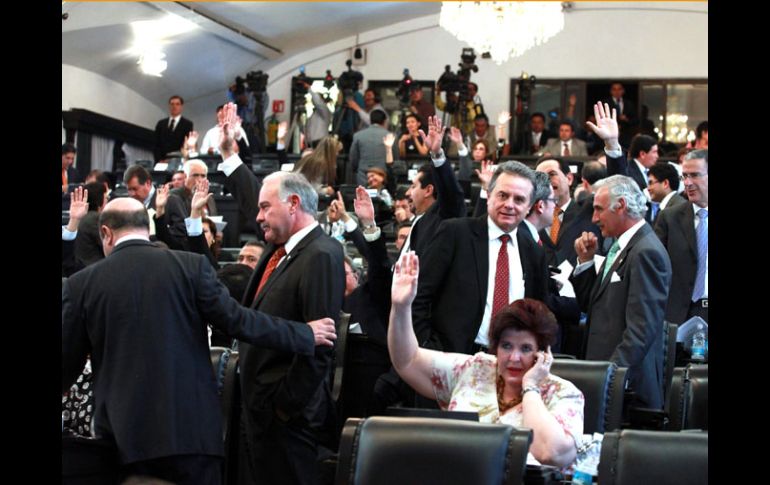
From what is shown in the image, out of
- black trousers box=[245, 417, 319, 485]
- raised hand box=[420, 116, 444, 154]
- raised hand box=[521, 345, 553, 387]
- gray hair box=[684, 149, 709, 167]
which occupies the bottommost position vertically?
black trousers box=[245, 417, 319, 485]

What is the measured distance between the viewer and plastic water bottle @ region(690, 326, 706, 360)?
562 centimetres

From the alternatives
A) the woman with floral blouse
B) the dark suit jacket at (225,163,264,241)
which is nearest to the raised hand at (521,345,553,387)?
the woman with floral blouse

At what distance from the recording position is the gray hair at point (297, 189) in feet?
15.0

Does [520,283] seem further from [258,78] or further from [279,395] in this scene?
[258,78]

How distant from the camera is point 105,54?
17.5 metres

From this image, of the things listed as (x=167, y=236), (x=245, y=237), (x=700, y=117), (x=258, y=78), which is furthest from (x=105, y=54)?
(x=167, y=236)

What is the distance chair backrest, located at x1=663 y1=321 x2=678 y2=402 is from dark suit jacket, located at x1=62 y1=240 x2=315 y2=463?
1.94 m

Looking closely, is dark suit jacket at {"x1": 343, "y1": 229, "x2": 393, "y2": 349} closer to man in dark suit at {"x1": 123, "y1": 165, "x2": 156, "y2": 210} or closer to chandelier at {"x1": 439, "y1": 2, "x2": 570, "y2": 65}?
man in dark suit at {"x1": 123, "y1": 165, "x2": 156, "y2": 210}

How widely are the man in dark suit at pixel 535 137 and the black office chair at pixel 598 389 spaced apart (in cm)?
1255

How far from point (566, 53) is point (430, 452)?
17.9 m

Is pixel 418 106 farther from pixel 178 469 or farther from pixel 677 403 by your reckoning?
pixel 178 469

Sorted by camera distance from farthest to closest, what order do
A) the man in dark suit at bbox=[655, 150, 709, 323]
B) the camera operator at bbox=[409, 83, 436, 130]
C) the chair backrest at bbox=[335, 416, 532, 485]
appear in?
the camera operator at bbox=[409, 83, 436, 130]
the man in dark suit at bbox=[655, 150, 709, 323]
the chair backrest at bbox=[335, 416, 532, 485]

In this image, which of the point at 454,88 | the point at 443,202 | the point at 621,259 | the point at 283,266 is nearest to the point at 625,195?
the point at 621,259
